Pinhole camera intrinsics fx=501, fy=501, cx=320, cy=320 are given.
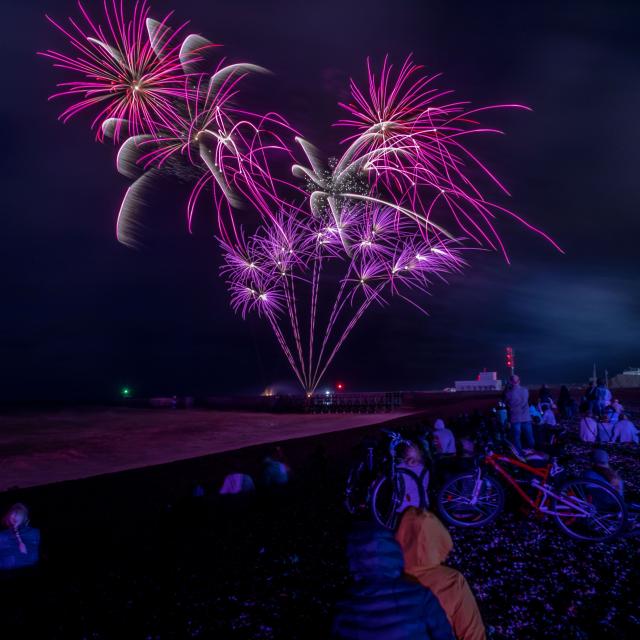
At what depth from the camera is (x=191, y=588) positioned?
5156mm

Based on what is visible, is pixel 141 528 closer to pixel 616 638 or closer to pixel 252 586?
pixel 252 586

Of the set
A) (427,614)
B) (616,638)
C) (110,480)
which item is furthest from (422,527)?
(110,480)

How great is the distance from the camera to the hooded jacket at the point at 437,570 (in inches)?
118

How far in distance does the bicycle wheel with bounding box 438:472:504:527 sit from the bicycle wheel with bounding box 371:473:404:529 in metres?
0.58

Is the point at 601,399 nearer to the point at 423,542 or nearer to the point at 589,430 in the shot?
the point at 589,430

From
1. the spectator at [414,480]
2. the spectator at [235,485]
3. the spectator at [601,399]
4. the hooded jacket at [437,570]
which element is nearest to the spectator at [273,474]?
the spectator at [235,485]

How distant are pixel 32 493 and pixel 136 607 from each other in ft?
16.7

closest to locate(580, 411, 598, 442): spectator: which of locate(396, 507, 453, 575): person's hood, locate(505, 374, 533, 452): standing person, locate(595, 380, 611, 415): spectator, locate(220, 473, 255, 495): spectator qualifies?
locate(595, 380, 611, 415): spectator

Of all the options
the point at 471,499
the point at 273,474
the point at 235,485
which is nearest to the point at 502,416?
the point at 273,474

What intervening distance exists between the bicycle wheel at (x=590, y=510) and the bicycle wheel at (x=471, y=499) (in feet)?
2.45

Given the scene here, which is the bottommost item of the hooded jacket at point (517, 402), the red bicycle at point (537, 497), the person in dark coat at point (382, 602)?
the red bicycle at point (537, 497)

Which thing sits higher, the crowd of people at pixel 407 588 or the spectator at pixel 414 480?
the crowd of people at pixel 407 588

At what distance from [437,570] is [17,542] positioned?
16.9ft

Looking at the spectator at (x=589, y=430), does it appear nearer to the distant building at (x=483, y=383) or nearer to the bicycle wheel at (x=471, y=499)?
the bicycle wheel at (x=471, y=499)
